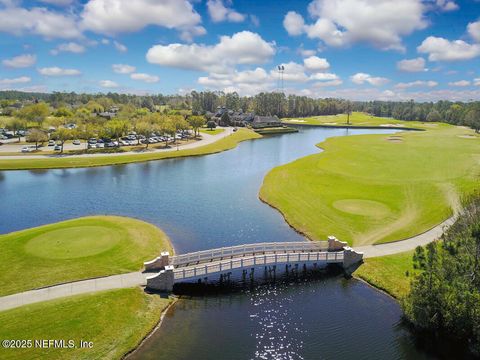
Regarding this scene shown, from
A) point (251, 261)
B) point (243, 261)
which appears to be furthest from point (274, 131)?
point (243, 261)

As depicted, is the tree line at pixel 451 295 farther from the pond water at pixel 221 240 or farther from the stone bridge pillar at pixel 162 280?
the stone bridge pillar at pixel 162 280

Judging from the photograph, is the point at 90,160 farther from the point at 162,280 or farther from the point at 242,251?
the point at 162,280

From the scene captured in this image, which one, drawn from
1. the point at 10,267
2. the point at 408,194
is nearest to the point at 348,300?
the point at 10,267

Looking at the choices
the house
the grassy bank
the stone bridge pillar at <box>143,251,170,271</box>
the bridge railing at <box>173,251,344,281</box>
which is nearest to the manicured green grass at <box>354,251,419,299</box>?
the bridge railing at <box>173,251,344,281</box>

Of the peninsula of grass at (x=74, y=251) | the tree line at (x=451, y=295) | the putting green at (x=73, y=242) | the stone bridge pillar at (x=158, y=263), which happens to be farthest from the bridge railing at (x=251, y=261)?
the putting green at (x=73, y=242)

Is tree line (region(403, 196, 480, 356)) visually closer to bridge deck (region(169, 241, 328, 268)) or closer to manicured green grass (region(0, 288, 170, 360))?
bridge deck (region(169, 241, 328, 268))

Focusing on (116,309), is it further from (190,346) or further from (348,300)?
(348,300)
